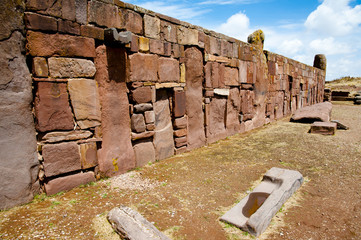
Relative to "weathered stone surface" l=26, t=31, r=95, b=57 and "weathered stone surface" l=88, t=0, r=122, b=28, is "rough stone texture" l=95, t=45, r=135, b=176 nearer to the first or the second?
"weathered stone surface" l=26, t=31, r=95, b=57

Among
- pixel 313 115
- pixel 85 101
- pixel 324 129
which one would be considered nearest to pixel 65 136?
pixel 85 101

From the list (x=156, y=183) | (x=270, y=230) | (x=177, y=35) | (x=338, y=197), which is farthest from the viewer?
(x=177, y=35)

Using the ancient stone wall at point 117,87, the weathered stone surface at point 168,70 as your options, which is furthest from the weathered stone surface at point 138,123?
the weathered stone surface at point 168,70

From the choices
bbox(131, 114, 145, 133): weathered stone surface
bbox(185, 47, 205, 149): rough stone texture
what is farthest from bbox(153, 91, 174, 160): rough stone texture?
bbox(185, 47, 205, 149): rough stone texture

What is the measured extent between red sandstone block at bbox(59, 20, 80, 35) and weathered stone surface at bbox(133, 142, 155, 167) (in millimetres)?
2136

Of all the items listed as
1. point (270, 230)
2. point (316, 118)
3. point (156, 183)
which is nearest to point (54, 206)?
point (156, 183)

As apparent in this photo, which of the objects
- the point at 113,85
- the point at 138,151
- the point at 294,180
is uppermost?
the point at 113,85

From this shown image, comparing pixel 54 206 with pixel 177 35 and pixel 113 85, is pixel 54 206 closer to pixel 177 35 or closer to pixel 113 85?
pixel 113 85

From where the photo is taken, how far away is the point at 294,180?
344 cm

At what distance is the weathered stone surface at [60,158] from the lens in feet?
10.4

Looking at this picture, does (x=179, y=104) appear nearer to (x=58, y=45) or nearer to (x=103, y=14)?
(x=103, y=14)

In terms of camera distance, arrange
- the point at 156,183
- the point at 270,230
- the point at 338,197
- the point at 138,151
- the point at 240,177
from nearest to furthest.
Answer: the point at 270,230
the point at 338,197
the point at 156,183
the point at 240,177
the point at 138,151

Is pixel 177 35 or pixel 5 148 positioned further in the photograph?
pixel 177 35

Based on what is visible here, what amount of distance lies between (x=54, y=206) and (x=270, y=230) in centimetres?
266
